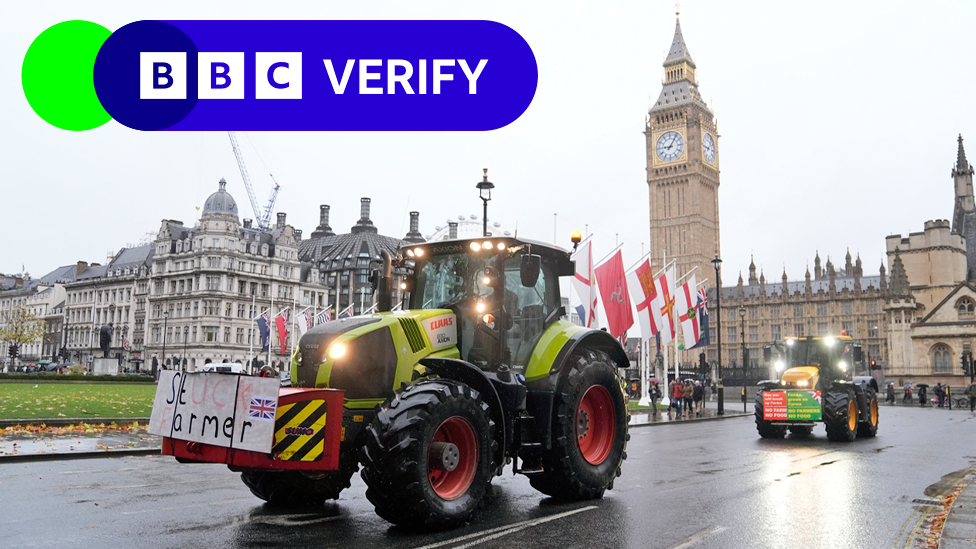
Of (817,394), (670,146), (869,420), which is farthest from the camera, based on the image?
(670,146)

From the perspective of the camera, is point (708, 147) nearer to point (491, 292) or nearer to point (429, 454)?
point (491, 292)

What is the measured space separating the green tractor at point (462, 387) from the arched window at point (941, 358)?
216 ft

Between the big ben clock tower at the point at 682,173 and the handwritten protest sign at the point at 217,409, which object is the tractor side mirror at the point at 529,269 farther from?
the big ben clock tower at the point at 682,173

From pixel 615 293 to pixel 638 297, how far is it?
368 cm

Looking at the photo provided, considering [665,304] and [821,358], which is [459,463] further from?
[665,304]

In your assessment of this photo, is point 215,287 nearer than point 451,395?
No

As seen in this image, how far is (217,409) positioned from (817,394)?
1711 centimetres

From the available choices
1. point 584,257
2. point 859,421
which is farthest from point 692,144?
point 859,421

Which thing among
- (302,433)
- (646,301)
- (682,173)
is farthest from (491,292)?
(682,173)

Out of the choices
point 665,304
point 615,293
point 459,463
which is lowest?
point 459,463

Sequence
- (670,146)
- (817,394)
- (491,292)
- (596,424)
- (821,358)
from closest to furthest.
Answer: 1. (491,292)
2. (596,424)
3. (817,394)
4. (821,358)
5. (670,146)

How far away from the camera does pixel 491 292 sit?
29.7 feet

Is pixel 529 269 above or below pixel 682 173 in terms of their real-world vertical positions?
below

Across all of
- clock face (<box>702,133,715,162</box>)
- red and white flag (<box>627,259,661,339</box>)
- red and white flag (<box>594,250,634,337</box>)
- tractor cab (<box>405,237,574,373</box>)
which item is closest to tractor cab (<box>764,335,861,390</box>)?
red and white flag (<box>594,250,634,337</box>)
